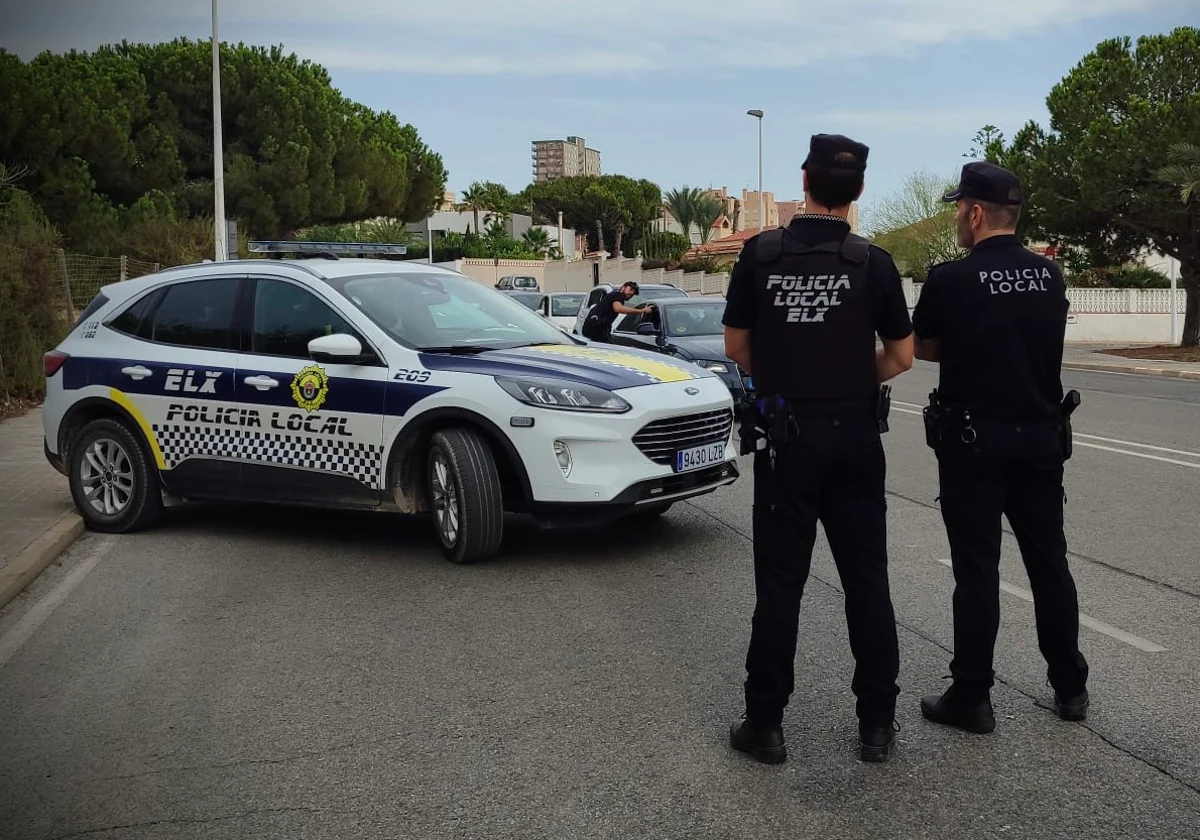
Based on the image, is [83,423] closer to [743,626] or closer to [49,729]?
[49,729]

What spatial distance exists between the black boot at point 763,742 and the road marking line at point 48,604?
3.45 metres

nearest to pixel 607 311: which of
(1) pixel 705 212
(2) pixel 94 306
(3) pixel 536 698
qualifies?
(2) pixel 94 306

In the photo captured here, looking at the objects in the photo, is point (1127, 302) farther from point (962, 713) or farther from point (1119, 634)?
point (962, 713)

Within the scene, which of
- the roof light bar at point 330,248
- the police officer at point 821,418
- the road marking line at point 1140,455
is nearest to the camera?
the police officer at point 821,418

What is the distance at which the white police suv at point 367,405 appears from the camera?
7.17 meters

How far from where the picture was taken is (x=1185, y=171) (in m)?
28.1

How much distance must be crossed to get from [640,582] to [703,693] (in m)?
1.97

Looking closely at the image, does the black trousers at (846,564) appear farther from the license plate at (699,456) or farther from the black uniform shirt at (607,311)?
the black uniform shirt at (607,311)

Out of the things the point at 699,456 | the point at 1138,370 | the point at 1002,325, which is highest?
the point at 1002,325

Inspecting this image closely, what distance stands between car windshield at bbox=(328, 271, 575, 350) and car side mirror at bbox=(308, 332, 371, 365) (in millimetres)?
253

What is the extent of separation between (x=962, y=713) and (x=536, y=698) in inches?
61.4

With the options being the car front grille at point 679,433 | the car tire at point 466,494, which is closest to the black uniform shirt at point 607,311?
the car front grille at point 679,433

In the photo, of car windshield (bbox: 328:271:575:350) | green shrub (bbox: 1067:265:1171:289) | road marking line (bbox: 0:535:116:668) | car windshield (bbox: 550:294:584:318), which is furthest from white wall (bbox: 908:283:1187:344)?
road marking line (bbox: 0:535:116:668)

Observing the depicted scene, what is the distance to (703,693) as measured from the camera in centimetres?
498
